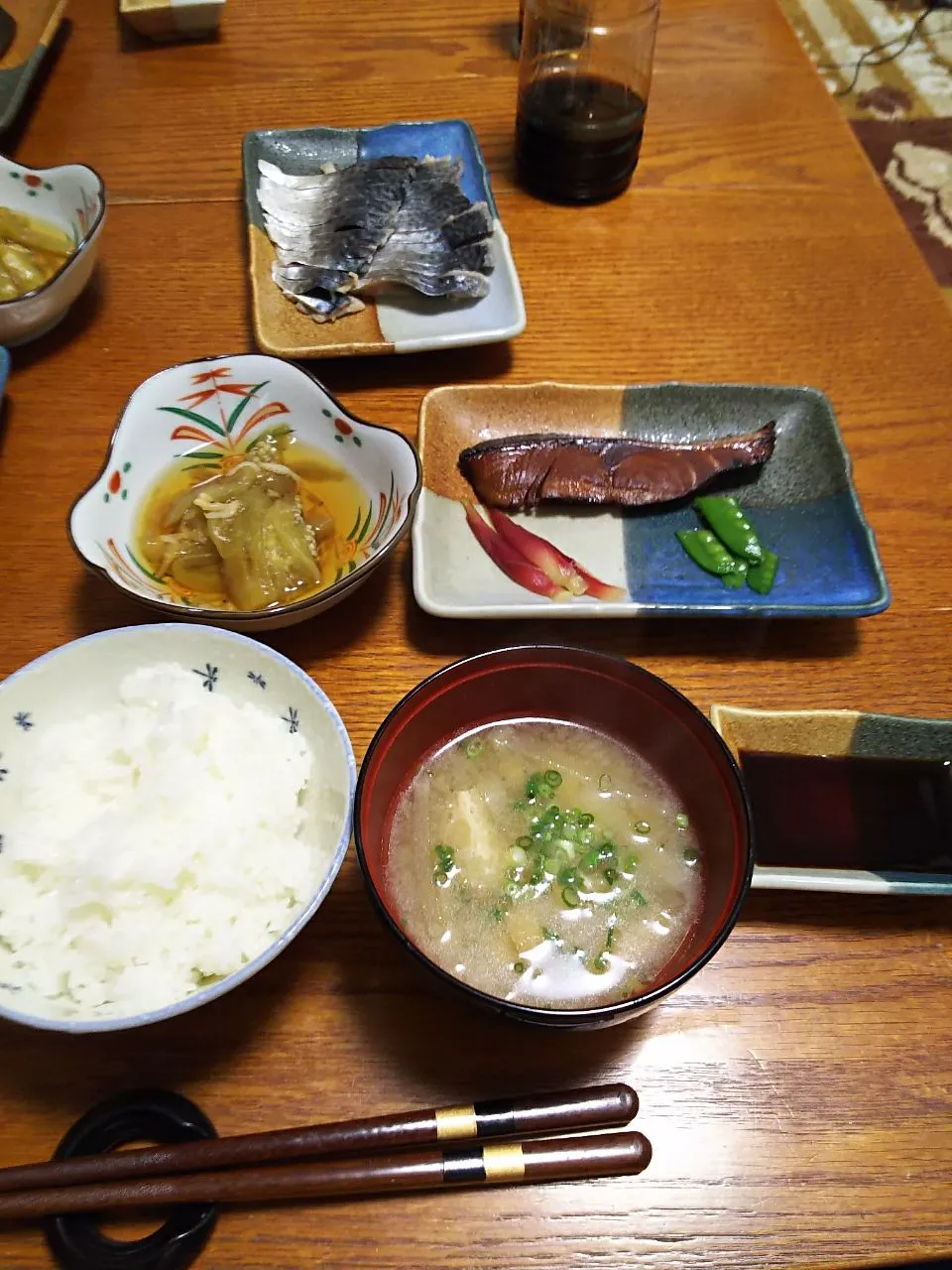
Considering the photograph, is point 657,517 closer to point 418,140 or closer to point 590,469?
point 590,469

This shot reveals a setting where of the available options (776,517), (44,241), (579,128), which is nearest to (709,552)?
(776,517)

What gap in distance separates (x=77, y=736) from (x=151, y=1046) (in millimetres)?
412

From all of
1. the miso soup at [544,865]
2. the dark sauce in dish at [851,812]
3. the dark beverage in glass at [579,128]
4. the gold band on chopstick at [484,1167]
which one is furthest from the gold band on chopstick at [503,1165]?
the dark beverage in glass at [579,128]

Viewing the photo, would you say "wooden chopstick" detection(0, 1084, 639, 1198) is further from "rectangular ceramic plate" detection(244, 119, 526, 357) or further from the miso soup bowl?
"rectangular ceramic plate" detection(244, 119, 526, 357)

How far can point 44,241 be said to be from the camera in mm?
1893

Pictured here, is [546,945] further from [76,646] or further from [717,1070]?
[76,646]

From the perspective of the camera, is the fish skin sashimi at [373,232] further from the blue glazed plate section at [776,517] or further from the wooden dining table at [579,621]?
the blue glazed plate section at [776,517]

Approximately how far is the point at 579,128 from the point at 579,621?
1.35m

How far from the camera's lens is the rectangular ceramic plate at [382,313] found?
1762 millimetres

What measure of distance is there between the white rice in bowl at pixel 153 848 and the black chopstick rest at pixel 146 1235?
0.14 m

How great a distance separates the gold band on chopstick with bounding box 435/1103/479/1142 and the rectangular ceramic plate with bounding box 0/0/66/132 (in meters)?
2.50

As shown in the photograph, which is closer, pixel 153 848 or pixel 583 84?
pixel 153 848

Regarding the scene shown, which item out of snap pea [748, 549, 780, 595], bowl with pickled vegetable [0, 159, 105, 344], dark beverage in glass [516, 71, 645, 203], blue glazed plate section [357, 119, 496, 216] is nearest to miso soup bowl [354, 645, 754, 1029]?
snap pea [748, 549, 780, 595]

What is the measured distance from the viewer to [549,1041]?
1057 millimetres
